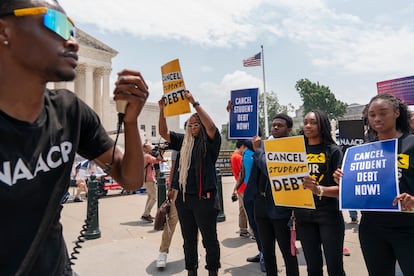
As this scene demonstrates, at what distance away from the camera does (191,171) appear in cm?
410

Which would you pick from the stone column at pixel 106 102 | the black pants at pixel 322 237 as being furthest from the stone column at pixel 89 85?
the black pants at pixel 322 237

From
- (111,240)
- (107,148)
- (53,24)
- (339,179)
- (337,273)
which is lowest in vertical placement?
(111,240)

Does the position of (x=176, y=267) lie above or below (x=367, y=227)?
below

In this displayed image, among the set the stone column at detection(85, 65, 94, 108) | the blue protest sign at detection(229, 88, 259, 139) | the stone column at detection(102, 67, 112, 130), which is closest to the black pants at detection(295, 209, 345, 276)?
the blue protest sign at detection(229, 88, 259, 139)

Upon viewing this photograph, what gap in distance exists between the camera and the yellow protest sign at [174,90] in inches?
174

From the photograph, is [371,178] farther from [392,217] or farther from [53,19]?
[53,19]

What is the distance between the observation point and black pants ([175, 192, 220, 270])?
390cm

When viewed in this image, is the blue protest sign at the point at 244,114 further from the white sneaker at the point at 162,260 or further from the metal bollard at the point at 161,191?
the metal bollard at the point at 161,191

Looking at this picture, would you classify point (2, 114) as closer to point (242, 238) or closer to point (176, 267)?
point (176, 267)

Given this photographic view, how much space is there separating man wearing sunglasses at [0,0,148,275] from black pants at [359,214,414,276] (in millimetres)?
2333

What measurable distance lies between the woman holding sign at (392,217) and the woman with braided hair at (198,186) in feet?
5.05

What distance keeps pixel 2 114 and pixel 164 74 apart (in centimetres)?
353

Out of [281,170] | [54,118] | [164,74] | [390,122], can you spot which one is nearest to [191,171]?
[281,170]

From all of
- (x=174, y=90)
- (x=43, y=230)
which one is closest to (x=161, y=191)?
(x=174, y=90)
